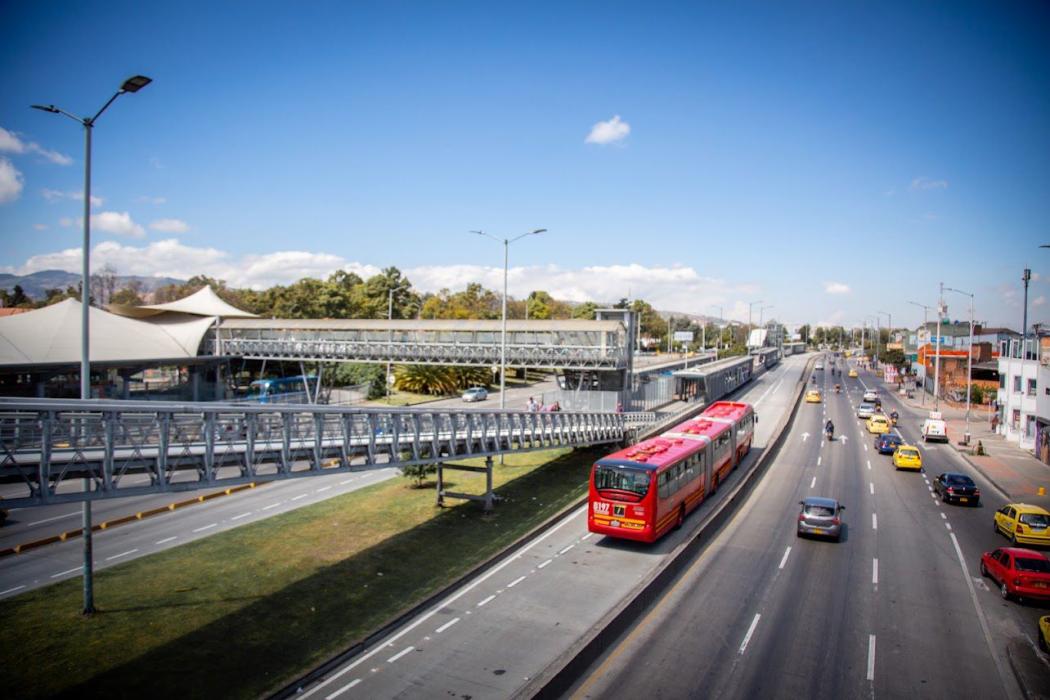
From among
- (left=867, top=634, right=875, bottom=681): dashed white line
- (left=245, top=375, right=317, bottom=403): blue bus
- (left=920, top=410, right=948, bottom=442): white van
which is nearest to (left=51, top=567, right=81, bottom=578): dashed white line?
(left=867, top=634, right=875, bottom=681): dashed white line

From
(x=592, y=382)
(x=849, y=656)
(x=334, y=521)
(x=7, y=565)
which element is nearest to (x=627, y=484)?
(x=849, y=656)

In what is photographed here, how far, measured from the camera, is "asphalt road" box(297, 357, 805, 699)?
41.1ft

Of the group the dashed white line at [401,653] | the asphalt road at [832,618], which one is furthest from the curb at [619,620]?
the dashed white line at [401,653]

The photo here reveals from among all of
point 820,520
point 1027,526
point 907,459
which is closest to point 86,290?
point 820,520

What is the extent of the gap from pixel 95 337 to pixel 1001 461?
61809mm

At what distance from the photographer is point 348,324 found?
56.8 m

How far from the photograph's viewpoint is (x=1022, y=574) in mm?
16375

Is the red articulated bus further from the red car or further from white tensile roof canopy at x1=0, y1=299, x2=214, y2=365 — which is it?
white tensile roof canopy at x1=0, y1=299, x2=214, y2=365

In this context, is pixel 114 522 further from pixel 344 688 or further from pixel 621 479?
pixel 621 479

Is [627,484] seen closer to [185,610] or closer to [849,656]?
[849,656]

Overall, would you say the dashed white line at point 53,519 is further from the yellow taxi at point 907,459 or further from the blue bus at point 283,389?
the yellow taxi at point 907,459

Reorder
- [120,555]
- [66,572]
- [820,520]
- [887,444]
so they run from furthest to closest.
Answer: [887,444] < [820,520] < [120,555] < [66,572]

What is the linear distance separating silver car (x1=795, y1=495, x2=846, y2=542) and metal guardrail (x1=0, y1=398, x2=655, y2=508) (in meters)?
12.3

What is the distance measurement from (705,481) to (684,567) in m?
7.63
